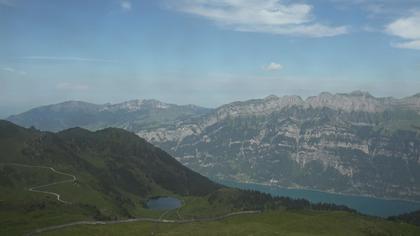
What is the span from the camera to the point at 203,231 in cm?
17962

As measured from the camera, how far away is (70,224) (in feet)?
605

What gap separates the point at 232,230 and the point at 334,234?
42.8 m

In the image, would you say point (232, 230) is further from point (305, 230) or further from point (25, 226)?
point (25, 226)

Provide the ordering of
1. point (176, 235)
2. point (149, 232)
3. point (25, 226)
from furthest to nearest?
point (149, 232) → point (25, 226) → point (176, 235)


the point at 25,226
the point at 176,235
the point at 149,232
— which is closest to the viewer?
the point at 176,235

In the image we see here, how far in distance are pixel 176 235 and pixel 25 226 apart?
59768 millimetres

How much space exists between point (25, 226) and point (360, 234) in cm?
13622

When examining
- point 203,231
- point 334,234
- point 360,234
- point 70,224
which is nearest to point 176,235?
point 203,231

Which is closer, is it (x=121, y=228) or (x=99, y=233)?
(x=99, y=233)

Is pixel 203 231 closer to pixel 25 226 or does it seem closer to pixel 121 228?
pixel 121 228

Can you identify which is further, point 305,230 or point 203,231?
point 305,230

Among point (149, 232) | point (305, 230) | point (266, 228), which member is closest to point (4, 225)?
point (149, 232)

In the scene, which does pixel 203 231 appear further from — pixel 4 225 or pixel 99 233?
pixel 4 225

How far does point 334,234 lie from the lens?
186375 mm
